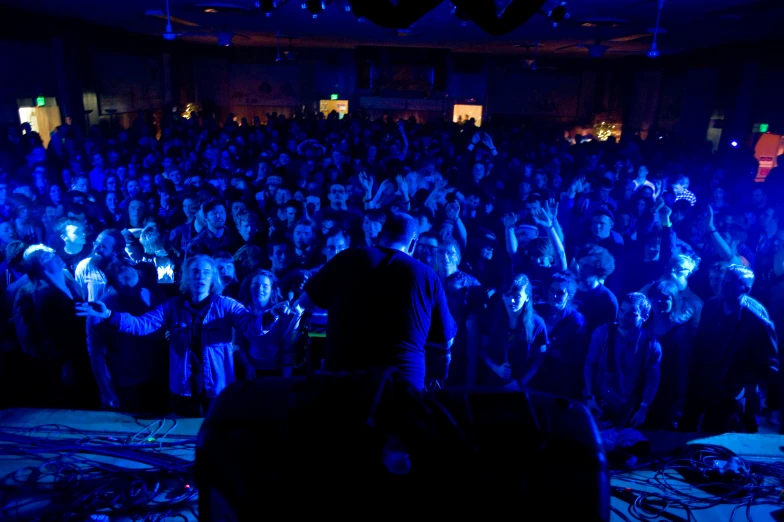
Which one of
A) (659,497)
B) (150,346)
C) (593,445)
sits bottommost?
(659,497)

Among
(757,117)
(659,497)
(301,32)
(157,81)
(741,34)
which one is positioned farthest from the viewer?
(157,81)

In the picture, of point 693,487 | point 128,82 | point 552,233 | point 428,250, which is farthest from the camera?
point 128,82

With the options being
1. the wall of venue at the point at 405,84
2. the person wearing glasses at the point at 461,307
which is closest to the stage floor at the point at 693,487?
the person wearing glasses at the point at 461,307

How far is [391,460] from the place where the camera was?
4.16 ft

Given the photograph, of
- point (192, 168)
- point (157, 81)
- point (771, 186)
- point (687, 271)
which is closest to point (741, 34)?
point (771, 186)

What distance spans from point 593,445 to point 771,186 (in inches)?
302

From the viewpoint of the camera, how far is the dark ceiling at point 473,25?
7453 mm

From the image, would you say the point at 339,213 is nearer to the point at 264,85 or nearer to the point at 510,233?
the point at 510,233

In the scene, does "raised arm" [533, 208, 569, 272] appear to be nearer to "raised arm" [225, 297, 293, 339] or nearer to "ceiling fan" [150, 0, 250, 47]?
"raised arm" [225, 297, 293, 339]

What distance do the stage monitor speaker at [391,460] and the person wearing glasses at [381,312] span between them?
655mm

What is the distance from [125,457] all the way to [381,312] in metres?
1.69

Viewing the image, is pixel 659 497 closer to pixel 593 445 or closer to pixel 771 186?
pixel 593 445

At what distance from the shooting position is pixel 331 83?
725 inches

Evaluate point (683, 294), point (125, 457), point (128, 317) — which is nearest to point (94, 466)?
point (125, 457)
